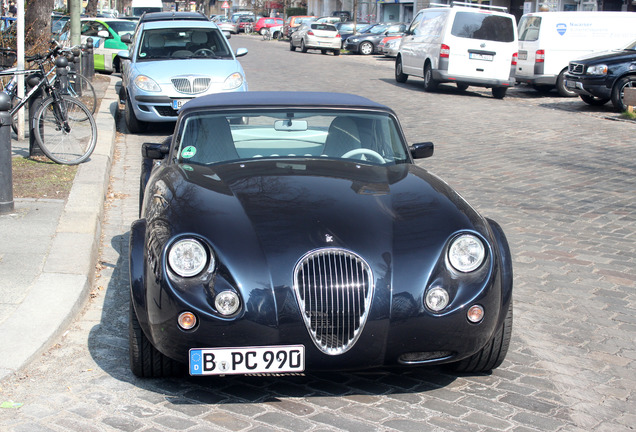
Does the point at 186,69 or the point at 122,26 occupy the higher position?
the point at 122,26

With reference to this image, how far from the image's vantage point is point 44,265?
5.54m

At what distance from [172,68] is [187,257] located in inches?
370

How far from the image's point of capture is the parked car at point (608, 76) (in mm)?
17156

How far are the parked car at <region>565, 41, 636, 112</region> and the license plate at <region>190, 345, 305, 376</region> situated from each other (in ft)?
49.7

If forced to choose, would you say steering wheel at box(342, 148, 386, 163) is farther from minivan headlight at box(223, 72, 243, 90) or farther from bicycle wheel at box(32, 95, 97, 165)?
minivan headlight at box(223, 72, 243, 90)

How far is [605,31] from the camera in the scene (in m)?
20.5

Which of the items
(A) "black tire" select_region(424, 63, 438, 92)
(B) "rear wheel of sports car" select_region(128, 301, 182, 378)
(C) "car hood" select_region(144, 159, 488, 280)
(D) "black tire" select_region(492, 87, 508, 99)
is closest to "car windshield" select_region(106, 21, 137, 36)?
(A) "black tire" select_region(424, 63, 438, 92)

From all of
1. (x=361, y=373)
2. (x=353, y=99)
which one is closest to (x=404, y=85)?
(x=353, y=99)

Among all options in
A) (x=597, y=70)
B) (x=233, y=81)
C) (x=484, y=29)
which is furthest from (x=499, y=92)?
(x=233, y=81)

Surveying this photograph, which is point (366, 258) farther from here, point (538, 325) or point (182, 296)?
point (538, 325)

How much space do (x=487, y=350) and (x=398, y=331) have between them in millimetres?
686

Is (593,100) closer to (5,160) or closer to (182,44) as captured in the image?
(182,44)

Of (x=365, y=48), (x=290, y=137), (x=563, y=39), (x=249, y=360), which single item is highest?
(x=563, y=39)

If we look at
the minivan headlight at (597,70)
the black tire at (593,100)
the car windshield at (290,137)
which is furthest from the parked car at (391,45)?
the car windshield at (290,137)
